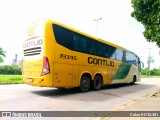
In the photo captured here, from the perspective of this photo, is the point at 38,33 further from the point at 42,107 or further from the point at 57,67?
the point at 42,107

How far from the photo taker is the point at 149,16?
14.6m

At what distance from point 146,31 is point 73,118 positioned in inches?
407

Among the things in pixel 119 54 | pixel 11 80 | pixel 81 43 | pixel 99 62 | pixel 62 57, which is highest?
pixel 81 43

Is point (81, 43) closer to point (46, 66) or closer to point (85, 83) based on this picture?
point (85, 83)

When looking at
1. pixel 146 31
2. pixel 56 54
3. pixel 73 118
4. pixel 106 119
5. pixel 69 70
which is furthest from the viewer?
pixel 146 31

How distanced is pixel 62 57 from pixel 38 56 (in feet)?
3.73

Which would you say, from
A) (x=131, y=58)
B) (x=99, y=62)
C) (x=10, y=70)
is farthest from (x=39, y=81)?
(x=10, y=70)

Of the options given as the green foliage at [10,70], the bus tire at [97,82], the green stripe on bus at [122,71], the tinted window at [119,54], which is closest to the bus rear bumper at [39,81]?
the bus tire at [97,82]

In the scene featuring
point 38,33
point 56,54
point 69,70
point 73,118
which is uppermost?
point 38,33

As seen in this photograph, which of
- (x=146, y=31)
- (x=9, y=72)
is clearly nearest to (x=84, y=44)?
(x=146, y=31)

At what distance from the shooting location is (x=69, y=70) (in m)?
12.1

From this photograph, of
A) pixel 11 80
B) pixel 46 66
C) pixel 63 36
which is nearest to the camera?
pixel 46 66

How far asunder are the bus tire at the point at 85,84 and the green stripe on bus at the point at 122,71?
12.6 feet

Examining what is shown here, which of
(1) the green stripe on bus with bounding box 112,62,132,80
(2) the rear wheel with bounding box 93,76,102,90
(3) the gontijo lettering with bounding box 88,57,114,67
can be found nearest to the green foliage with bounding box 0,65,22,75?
(1) the green stripe on bus with bounding box 112,62,132,80
